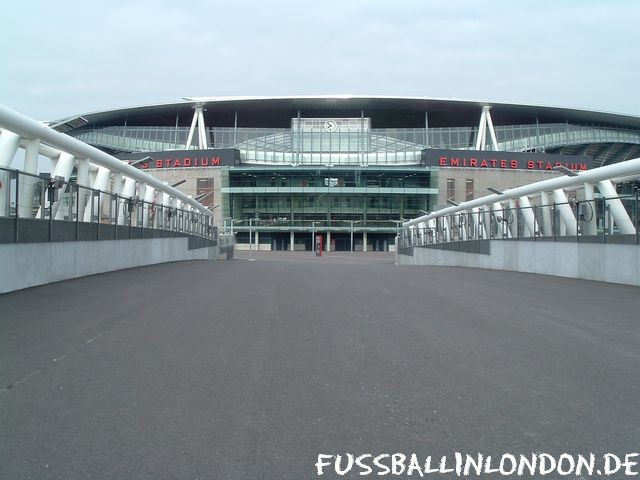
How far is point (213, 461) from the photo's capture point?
3.86m

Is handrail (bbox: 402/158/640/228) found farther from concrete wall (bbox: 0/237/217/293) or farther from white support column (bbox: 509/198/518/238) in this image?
concrete wall (bbox: 0/237/217/293)

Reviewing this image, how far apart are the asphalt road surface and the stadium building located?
235ft

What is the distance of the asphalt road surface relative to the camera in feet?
13.4

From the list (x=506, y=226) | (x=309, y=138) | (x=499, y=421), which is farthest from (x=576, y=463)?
(x=309, y=138)

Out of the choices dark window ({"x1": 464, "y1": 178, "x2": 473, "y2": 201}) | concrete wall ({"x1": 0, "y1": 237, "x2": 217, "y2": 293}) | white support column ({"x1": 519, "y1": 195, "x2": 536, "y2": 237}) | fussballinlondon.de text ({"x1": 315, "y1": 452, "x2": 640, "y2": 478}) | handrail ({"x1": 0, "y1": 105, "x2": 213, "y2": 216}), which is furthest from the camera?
dark window ({"x1": 464, "y1": 178, "x2": 473, "y2": 201})

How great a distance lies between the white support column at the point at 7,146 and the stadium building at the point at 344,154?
66957 millimetres

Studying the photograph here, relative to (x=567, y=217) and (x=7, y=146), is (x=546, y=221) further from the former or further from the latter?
(x=7, y=146)

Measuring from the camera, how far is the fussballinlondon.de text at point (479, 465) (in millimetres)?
3754

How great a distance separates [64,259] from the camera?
14242 mm

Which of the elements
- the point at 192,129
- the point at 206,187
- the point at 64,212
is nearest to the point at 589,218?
the point at 64,212

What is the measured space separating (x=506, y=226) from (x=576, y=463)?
72.3ft

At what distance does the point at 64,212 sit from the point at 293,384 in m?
11.3

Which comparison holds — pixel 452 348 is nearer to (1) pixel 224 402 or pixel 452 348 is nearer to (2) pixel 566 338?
(2) pixel 566 338

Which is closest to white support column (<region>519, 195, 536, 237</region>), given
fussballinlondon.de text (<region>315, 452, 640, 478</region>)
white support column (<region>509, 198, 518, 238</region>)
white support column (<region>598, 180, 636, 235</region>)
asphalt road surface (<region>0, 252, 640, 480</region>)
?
white support column (<region>509, 198, 518, 238</region>)
